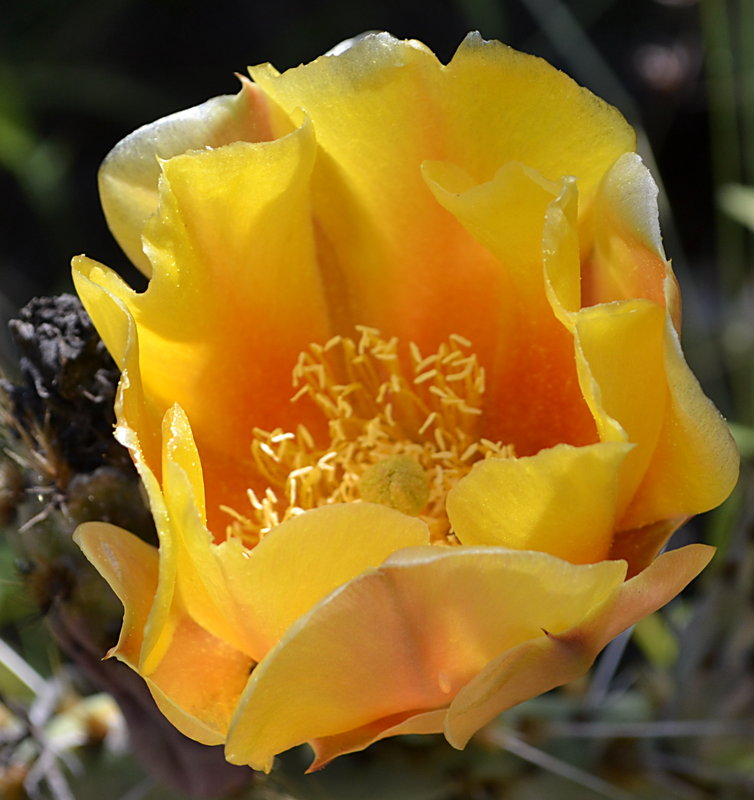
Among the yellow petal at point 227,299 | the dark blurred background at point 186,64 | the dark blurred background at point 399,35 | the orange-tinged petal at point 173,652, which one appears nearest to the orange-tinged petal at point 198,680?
the orange-tinged petal at point 173,652

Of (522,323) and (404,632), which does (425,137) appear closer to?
(522,323)

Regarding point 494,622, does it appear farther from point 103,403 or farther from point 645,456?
point 103,403

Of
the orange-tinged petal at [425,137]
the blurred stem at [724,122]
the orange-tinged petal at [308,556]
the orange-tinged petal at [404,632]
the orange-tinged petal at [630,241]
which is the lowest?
the blurred stem at [724,122]

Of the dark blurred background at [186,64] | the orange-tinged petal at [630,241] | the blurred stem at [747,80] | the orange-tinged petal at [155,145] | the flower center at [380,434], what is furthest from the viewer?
the dark blurred background at [186,64]

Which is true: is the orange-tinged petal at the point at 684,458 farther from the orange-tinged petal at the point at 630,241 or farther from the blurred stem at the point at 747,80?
the blurred stem at the point at 747,80

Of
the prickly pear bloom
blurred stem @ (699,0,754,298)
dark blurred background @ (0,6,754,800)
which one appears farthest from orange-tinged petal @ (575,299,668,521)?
blurred stem @ (699,0,754,298)

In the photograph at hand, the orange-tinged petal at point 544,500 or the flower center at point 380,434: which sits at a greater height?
the orange-tinged petal at point 544,500

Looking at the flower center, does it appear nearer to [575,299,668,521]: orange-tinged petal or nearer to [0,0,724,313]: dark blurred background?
[575,299,668,521]: orange-tinged petal
